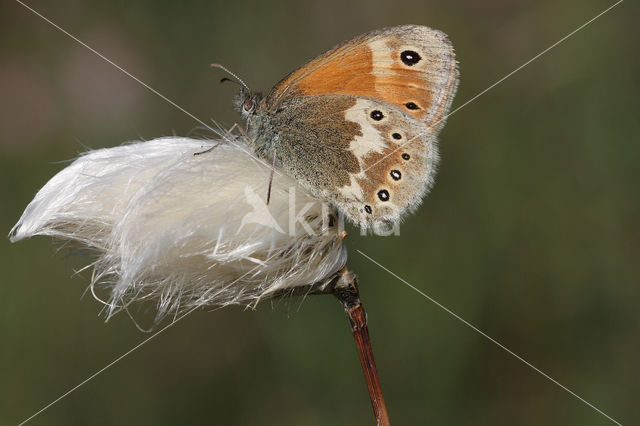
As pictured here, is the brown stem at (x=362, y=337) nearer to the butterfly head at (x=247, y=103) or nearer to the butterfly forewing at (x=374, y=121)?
the butterfly forewing at (x=374, y=121)

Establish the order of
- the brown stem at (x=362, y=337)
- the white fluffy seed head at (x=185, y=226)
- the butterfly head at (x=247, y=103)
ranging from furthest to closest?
1. the butterfly head at (x=247, y=103)
2. the white fluffy seed head at (x=185, y=226)
3. the brown stem at (x=362, y=337)

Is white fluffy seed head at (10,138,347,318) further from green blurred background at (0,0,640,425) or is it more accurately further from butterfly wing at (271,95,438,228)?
green blurred background at (0,0,640,425)

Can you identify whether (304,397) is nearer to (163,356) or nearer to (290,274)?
(163,356)

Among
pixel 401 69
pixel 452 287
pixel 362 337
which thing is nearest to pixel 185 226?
pixel 362 337

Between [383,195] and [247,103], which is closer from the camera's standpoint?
[383,195]

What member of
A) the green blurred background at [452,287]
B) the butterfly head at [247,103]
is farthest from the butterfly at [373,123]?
the green blurred background at [452,287]

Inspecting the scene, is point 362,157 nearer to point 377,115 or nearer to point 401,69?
point 377,115

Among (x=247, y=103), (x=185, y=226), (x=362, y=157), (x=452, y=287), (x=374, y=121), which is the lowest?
(x=452, y=287)

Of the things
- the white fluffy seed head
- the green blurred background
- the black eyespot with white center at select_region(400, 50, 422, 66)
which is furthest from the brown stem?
the green blurred background
